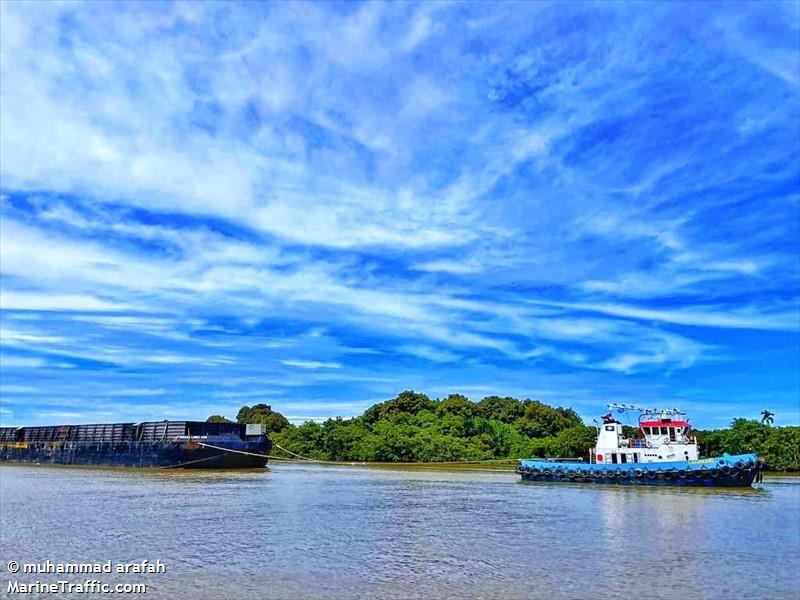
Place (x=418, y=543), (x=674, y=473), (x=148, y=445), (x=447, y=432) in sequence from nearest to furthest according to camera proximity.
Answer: (x=418, y=543), (x=674, y=473), (x=148, y=445), (x=447, y=432)

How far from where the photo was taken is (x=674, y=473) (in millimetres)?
43281

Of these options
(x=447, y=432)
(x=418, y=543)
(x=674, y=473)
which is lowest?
(x=418, y=543)

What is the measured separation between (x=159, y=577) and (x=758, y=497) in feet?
111

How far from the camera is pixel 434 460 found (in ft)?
293

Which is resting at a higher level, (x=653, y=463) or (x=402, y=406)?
(x=402, y=406)

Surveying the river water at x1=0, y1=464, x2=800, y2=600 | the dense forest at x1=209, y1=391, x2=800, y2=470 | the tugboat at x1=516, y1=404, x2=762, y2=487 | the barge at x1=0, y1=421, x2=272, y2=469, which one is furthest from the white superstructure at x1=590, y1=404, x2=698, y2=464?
the barge at x1=0, y1=421, x2=272, y2=469

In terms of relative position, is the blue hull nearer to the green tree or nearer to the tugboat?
the tugboat

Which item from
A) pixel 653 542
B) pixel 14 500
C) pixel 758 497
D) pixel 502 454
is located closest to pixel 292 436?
pixel 502 454

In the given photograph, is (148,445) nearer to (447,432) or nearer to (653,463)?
(447,432)

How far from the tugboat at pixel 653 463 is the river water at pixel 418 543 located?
180 inches

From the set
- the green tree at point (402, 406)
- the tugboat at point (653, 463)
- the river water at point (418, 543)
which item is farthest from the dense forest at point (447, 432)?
the river water at point (418, 543)

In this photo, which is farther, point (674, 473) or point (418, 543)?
point (674, 473)

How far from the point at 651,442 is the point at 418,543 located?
1268 inches

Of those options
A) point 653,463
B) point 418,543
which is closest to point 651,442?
point 653,463
